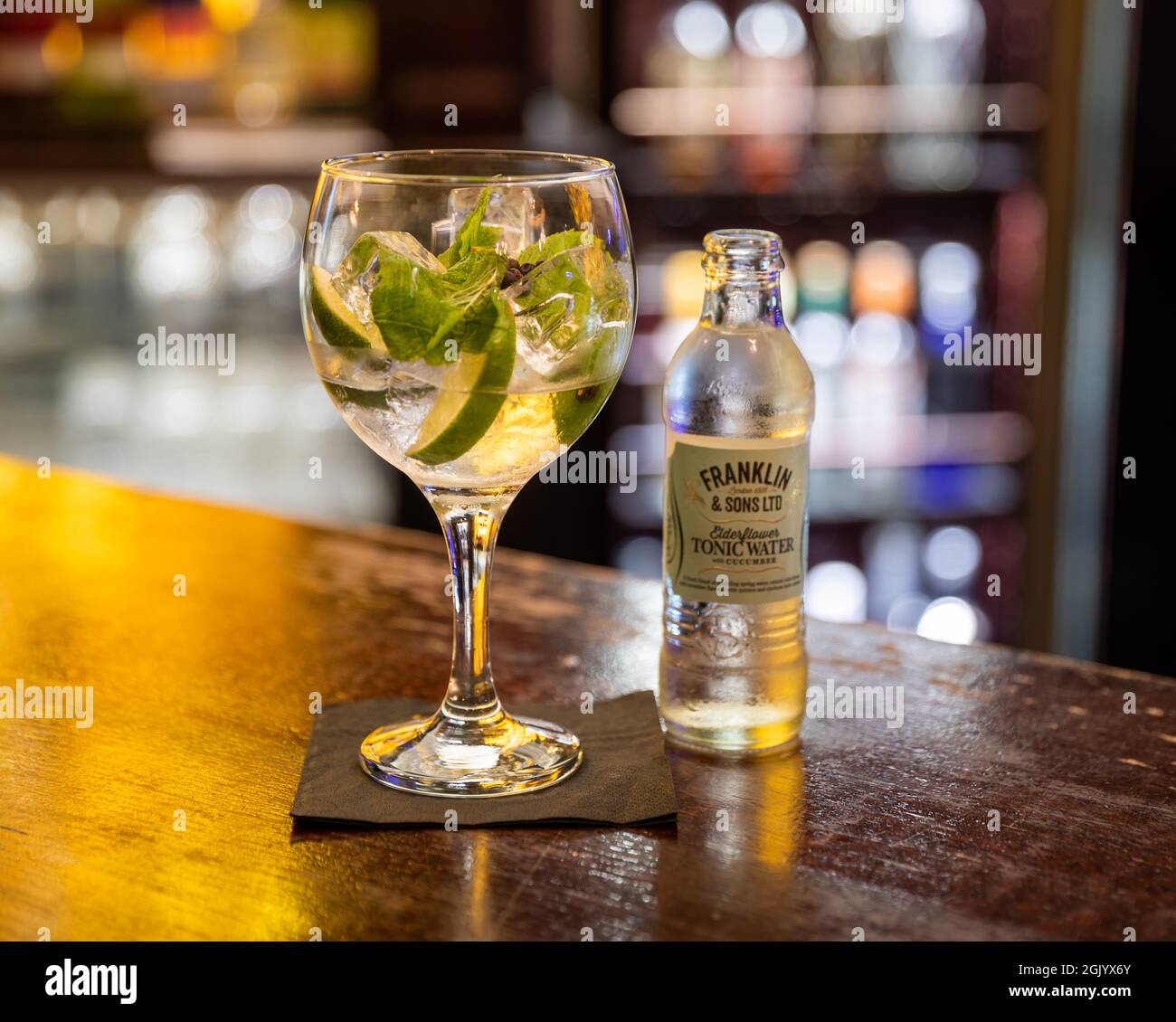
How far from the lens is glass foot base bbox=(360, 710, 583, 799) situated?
800mm

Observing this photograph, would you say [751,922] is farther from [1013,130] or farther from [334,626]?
[1013,130]

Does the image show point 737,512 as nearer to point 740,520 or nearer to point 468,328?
point 740,520

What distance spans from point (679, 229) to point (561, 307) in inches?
87.8

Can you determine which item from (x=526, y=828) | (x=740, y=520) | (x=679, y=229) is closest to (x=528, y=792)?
(x=526, y=828)

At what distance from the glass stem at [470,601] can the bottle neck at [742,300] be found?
170 mm

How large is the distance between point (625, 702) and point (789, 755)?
120 mm

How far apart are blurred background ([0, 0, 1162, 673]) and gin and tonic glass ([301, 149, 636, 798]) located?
1903 mm

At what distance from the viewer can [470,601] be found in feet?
2.76

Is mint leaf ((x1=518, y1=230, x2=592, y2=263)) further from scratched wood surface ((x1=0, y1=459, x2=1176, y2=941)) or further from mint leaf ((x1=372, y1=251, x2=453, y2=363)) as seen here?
scratched wood surface ((x1=0, y1=459, x2=1176, y2=941))

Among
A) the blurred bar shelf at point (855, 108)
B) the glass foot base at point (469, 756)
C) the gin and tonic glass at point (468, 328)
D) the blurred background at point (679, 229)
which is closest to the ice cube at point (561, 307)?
the gin and tonic glass at point (468, 328)

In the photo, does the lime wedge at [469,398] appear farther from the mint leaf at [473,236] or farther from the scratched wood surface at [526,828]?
the scratched wood surface at [526,828]

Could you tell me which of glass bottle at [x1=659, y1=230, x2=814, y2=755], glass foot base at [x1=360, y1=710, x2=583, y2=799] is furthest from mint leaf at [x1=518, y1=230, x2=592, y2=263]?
glass foot base at [x1=360, y1=710, x2=583, y2=799]

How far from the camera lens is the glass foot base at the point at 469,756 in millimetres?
Answer: 800
